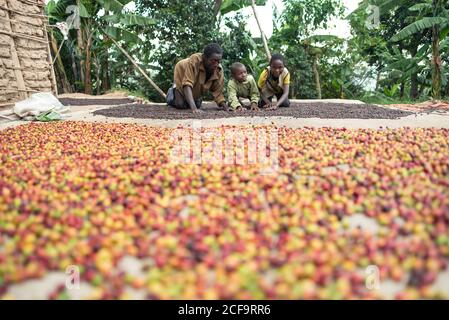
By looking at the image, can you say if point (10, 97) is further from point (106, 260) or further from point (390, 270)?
point (390, 270)

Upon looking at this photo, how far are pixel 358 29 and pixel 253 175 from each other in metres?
9.93

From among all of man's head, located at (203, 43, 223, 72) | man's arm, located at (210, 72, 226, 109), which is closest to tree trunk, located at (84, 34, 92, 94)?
man's arm, located at (210, 72, 226, 109)

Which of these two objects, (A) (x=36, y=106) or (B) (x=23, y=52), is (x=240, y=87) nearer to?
(A) (x=36, y=106)

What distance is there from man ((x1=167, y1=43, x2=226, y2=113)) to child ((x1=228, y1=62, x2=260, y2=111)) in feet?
0.64

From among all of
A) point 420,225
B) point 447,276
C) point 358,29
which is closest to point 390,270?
point 447,276

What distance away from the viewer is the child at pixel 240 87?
5.29m

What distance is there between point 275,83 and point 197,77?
53.6 inches

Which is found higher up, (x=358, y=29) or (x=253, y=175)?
(x=358, y=29)

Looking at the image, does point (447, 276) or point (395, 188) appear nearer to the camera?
point (447, 276)

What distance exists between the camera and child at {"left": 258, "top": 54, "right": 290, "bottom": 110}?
17.2ft

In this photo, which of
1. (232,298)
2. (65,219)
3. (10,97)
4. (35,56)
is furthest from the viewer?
(35,56)

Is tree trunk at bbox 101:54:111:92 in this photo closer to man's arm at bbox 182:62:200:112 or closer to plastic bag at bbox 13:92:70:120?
plastic bag at bbox 13:92:70:120

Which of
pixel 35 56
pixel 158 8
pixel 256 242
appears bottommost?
pixel 256 242

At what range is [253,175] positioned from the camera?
1978mm
